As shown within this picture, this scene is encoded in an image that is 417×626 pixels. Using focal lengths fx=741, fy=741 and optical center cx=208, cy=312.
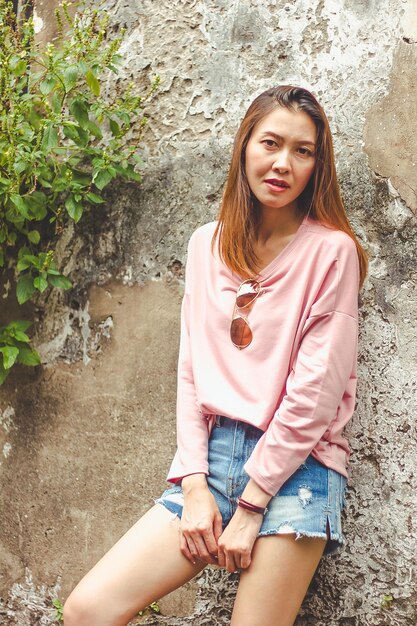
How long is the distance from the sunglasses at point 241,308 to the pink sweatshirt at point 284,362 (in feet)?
0.05

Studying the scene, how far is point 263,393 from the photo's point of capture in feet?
6.41

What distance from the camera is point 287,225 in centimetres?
212

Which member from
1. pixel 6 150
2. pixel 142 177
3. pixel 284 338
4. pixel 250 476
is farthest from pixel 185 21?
pixel 250 476

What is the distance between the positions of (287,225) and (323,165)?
0.64 feet

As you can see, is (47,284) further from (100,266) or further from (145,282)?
(145,282)

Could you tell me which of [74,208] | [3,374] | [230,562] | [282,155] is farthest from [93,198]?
[230,562]

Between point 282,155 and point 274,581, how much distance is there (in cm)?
110

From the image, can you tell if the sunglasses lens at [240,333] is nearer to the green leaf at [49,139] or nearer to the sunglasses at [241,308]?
the sunglasses at [241,308]

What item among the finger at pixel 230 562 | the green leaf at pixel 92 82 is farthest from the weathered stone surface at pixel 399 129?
the finger at pixel 230 562

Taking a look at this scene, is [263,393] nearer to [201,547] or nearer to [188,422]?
[188,422]

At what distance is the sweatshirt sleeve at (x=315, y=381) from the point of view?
73.2 inches

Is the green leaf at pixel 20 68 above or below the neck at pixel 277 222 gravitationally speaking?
above

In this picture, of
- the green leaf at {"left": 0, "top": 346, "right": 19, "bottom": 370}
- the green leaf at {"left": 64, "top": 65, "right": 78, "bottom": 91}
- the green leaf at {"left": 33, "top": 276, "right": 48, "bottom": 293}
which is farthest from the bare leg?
the green leaf at {"left": 64, "top": 65, "right": 78, "bottom": 91}

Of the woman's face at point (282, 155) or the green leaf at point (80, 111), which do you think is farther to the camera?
the green leaf at point (80, 111)
